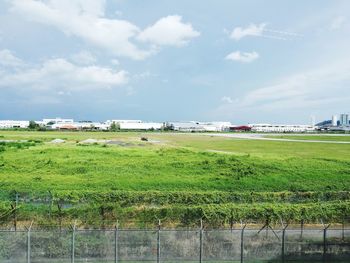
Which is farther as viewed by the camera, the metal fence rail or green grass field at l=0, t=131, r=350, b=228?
green grass field at l=0, t=131, r=350, b=228

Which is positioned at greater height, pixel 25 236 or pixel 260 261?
pixel 25 236

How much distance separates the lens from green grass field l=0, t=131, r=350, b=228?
93.4 ft

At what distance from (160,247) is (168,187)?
23.3m

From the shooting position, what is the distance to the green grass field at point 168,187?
2848 centimetres

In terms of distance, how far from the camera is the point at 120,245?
62.8ft

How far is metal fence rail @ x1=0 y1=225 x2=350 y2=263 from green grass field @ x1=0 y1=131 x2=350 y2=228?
7740 mm

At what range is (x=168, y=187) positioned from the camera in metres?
42.6

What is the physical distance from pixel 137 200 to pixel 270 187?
17.7 meters

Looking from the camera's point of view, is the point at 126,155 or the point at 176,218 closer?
the point at 176,218

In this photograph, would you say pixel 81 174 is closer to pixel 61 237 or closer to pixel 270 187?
pixel 270 187

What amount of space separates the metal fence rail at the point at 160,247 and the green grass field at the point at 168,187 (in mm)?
7740

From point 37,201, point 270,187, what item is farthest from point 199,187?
point 37,201

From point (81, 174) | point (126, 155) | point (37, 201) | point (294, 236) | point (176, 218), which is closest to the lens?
point (294, 236)

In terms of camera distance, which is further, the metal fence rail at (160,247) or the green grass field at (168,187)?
the green grass field at (168,187)
